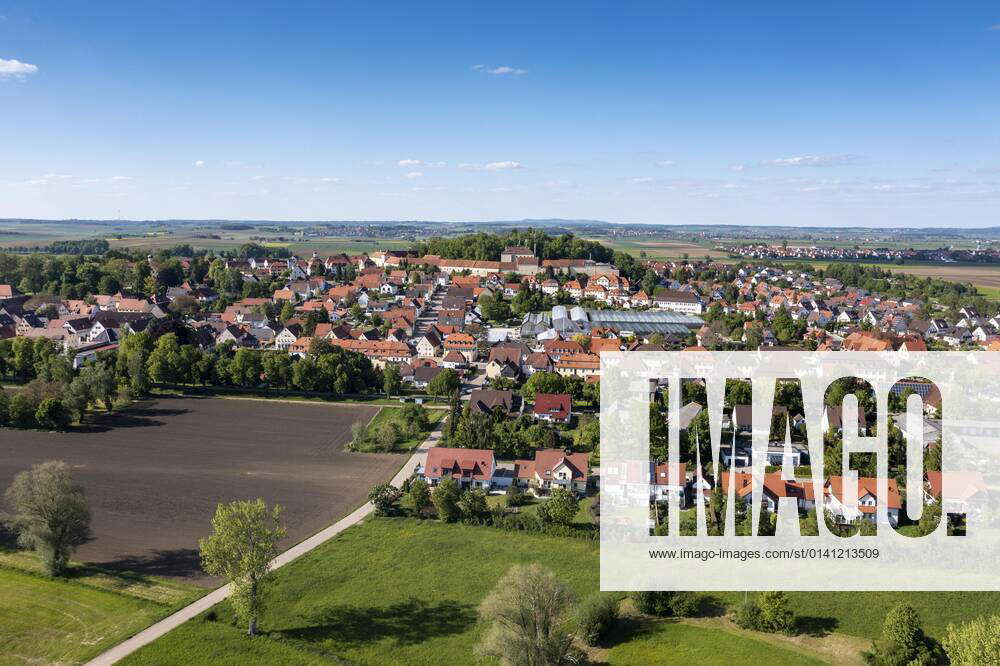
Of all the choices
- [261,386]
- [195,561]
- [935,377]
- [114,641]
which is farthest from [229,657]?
[935,377]

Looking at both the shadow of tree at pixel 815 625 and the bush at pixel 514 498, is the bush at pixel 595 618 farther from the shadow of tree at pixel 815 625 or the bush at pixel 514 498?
the bush at pixel 514 498

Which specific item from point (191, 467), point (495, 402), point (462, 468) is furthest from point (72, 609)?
point (495, 402)

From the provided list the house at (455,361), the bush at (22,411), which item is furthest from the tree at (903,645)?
the bush at (22,411)

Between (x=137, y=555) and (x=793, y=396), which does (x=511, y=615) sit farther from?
(x=793, y=396)

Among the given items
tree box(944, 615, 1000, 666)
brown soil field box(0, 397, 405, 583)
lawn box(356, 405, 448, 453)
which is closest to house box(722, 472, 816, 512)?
tree box(944, 615, 1000, 666)

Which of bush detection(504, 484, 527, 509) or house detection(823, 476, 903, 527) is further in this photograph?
bush detection(504, 484, 527, 509)

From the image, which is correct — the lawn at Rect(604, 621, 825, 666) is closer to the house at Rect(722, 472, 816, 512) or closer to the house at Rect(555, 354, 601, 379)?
the house at Rect(722, 472, 816, 512)
